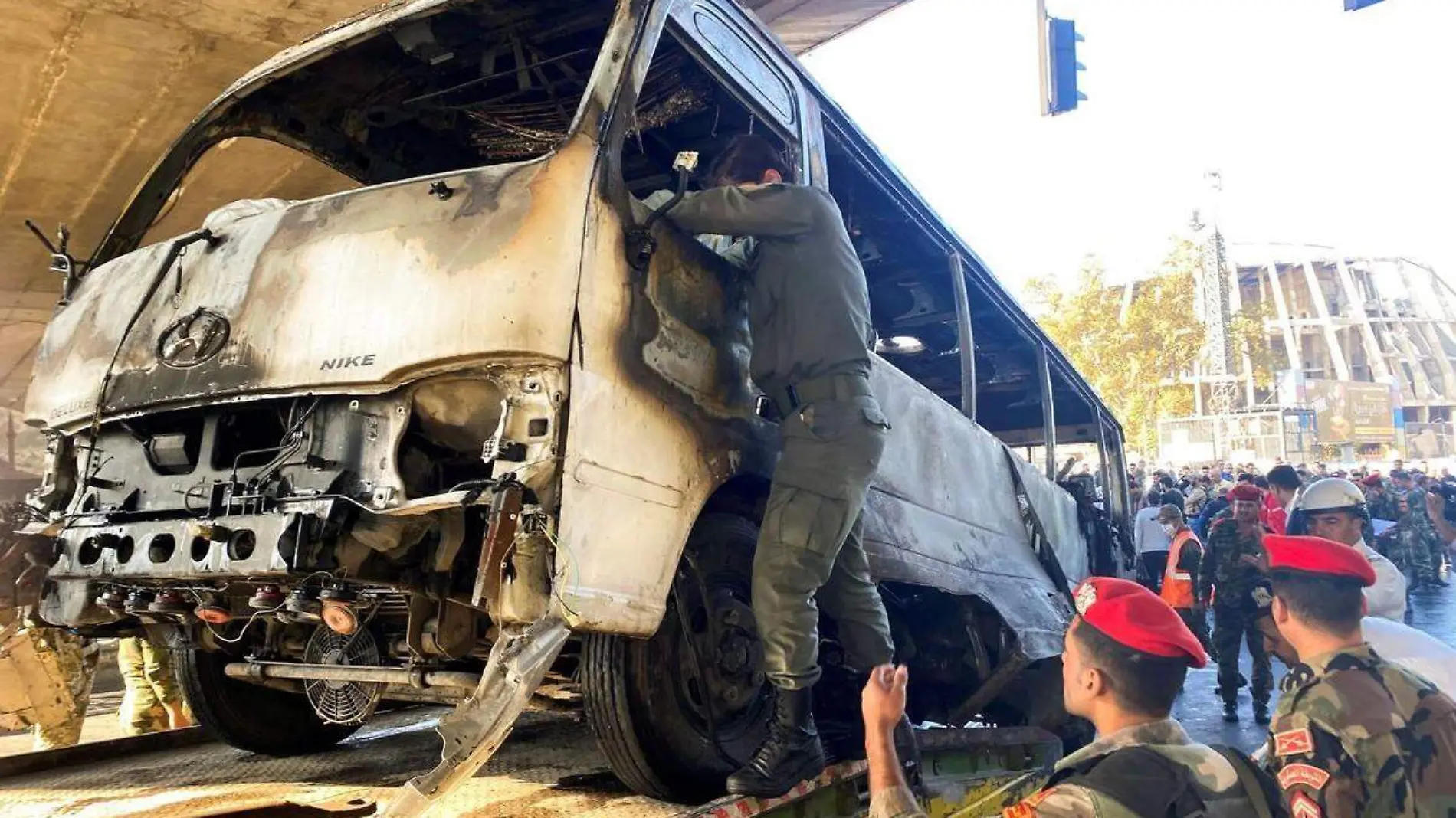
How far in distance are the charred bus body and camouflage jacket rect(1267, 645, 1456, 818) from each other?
141 cm

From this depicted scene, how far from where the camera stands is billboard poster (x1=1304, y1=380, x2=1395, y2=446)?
44.8 meters

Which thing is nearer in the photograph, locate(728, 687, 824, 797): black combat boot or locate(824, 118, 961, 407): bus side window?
locate(728, 687, 824, 797): black combat boot

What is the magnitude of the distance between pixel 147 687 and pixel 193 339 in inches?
150

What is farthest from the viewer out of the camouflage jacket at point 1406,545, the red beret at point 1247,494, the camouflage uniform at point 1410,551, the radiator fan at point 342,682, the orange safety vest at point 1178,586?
the camouflage uniform at point 1410,551

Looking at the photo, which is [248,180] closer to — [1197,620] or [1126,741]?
[1126,741]

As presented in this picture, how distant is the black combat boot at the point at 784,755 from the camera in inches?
105

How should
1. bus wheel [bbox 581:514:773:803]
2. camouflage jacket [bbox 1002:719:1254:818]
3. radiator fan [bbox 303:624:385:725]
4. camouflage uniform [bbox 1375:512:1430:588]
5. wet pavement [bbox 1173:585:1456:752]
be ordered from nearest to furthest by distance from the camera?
camouflage jacket [bbox 1002:719:1254:818] → bus wheel [bbox 581:514:773:803] → radiator fan [bbox 303:624:385:725] → wet pavement [bbox 1173:585:1456:752] → camouflage uniform [bbox 1375:512:1430:588]

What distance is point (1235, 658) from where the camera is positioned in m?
7.11

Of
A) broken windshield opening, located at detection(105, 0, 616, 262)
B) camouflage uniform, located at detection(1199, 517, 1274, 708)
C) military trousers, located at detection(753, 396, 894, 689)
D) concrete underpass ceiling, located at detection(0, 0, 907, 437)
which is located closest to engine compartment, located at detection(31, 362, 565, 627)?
military trousers, located at detection(753, 396, 894, 689)

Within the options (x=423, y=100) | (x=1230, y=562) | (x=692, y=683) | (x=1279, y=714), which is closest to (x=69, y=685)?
(x=423, y=100)

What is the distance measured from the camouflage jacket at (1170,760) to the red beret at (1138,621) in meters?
0.14

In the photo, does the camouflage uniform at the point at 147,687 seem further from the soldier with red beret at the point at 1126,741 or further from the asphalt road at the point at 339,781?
the soldier with red beret at the point at 1126,741

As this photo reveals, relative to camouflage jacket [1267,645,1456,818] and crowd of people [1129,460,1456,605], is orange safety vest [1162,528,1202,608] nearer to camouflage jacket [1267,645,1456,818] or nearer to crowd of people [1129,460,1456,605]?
crowd of people [1129,460,1456,605]

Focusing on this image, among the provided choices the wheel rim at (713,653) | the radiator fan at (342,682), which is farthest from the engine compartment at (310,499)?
the wheel rim at (713,653)
